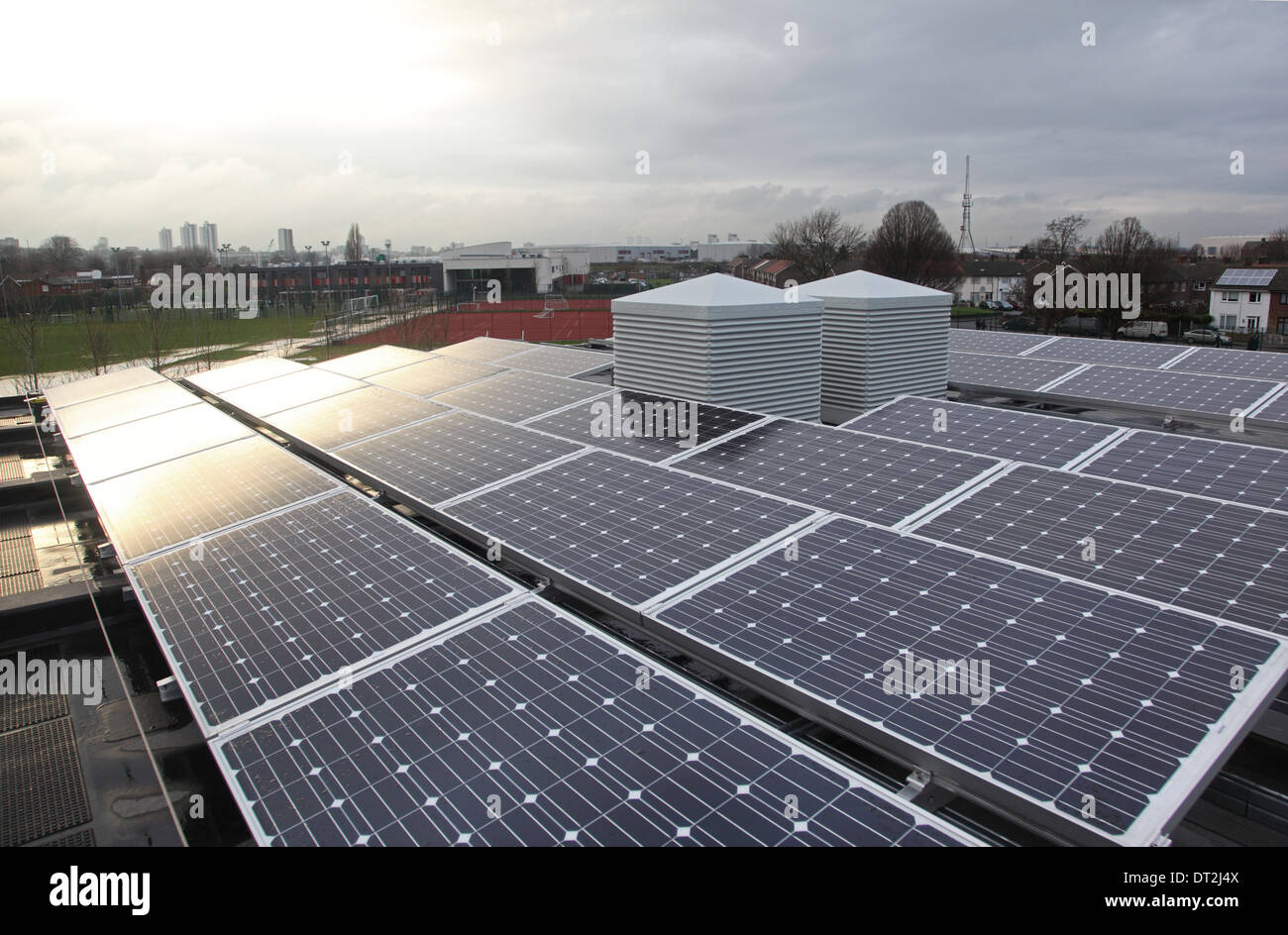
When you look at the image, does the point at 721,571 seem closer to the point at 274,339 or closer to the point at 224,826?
the point at 224,826

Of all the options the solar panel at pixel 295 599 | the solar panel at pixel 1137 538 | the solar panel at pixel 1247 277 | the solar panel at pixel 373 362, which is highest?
the solar panel at pixel 1247 277

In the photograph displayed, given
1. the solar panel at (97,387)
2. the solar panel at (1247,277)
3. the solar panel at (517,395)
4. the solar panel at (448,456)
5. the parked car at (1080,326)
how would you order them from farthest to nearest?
the solar panel at (1247,277) < the parked car at (1080,326) < the solar panel at (97,387) < the solar panel at (517,395) < the solar panel at (448,456)

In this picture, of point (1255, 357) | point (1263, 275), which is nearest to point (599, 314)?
point (1255, 357)

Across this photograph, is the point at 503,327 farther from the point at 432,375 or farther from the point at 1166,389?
the point at 1166,389

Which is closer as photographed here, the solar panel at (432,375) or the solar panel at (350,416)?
the solar panel at (350,416)

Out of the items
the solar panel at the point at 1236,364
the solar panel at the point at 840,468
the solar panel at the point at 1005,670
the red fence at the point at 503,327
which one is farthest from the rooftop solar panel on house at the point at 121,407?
the solar panel at the point at 1236,364

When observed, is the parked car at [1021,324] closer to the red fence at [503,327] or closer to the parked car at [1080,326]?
the parked car at [1080,326]

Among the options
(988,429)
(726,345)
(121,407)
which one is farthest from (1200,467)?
(121,407)
